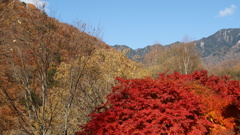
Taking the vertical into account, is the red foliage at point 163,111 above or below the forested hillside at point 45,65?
below

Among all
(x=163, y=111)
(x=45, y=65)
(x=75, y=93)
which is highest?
(x=45, y=65)

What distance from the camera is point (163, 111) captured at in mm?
5664

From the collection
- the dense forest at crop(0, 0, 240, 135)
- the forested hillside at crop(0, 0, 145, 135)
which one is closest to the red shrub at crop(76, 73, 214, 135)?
the dense forest at crop(0, 0, 240, 135)

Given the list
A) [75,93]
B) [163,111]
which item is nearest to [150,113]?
[163,111]

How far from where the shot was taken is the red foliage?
5.30m

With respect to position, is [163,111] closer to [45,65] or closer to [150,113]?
[150,113]

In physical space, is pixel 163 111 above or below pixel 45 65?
below

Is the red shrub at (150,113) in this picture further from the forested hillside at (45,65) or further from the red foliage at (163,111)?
the forested hillside at (45,65)

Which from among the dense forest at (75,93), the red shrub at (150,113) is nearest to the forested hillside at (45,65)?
the dense forest at (75,93)

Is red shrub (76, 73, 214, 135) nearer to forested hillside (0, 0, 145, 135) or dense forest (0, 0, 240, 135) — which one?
dense forest (0, 0, 240, 135)

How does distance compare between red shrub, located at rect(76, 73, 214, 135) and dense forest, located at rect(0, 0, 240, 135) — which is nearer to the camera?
dense forest, located at rect(0, 0, 240, 135)

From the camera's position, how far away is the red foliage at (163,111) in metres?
5.30

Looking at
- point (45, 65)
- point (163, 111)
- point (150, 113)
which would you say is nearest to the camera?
point (45, 65)

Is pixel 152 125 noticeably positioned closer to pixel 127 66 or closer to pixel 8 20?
pixel 8 20
